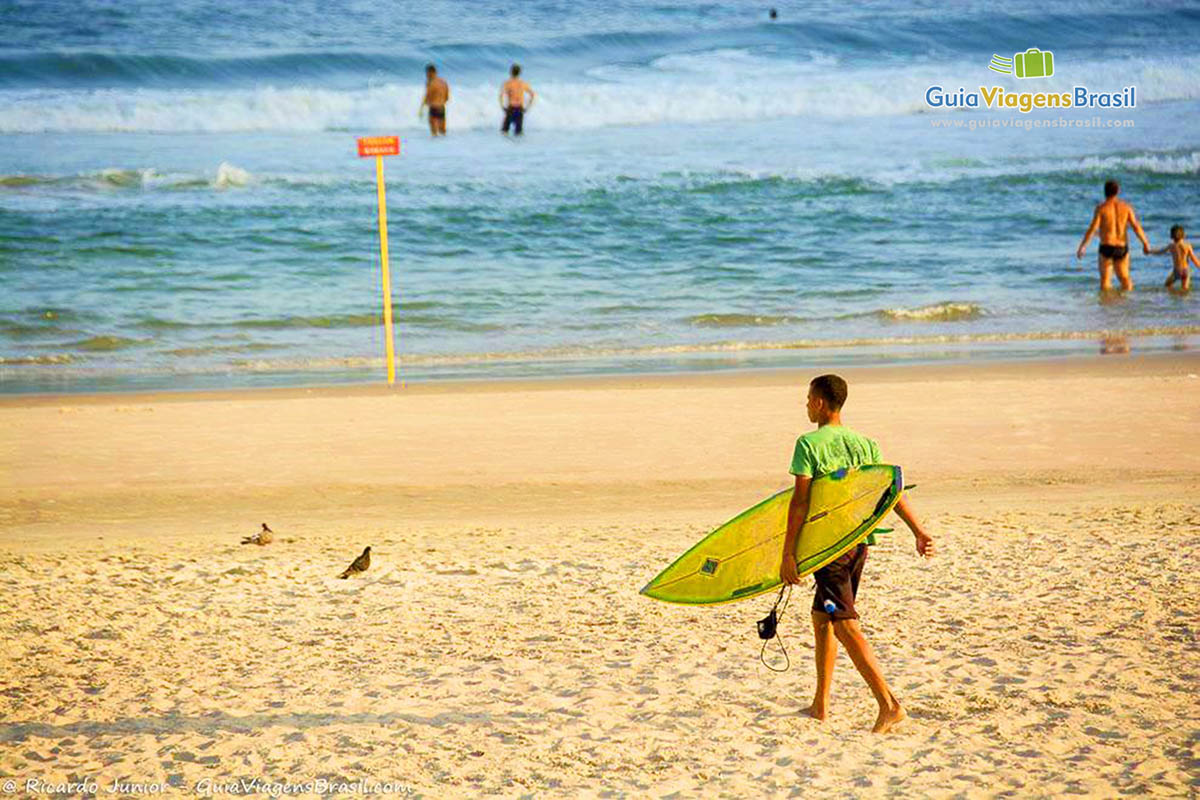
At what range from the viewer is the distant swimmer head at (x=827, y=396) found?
4.36 metres

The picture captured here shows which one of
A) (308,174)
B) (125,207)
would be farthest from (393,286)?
(308,174)

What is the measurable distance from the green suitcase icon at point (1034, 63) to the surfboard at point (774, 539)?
35.5m

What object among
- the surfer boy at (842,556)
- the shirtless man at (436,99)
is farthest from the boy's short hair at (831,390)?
the shirtless man at (436,99)

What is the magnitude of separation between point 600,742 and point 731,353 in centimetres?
926

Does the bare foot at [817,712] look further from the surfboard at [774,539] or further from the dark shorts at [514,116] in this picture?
the dark shorts at [514,116]

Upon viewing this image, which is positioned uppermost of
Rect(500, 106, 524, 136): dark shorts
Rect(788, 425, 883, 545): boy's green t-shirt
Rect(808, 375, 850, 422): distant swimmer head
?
Rect(500, 106, 524, 136): dark shorts

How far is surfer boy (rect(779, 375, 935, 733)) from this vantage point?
436cm

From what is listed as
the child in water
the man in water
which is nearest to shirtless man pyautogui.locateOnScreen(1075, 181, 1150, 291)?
A: the child in water

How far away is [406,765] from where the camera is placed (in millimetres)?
4391

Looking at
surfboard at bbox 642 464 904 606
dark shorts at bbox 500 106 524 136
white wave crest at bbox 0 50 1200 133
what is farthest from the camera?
white wave crest at bbox 0 50 1200 133

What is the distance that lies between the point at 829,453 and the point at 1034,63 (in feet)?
123

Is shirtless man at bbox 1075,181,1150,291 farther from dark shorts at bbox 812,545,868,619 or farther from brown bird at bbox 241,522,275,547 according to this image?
dark shorts at bbox 812,545,868,619

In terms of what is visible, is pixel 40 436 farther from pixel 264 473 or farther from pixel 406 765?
pixel 406 765

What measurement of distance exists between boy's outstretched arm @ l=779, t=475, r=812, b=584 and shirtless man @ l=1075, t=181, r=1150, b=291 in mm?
13215
